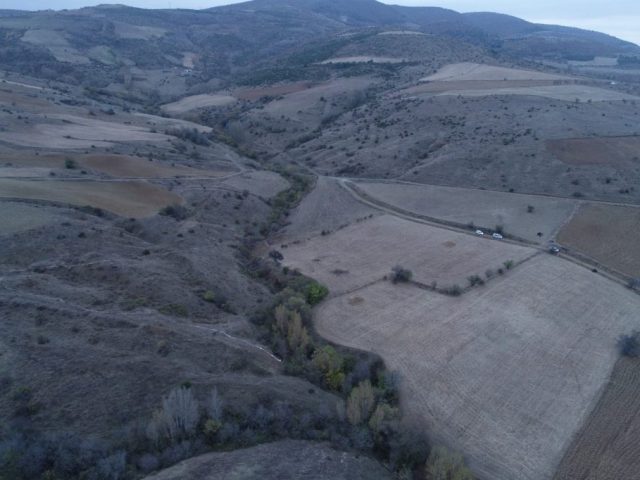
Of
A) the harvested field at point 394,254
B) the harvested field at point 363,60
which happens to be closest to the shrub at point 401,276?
the harvested field at point 394,254

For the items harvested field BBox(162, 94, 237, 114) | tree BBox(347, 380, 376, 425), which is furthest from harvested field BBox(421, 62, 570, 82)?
tree BBox(347, 380, 376, 425)

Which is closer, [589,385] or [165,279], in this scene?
[589,385]

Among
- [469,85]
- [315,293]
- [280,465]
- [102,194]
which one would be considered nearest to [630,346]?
[315,293]

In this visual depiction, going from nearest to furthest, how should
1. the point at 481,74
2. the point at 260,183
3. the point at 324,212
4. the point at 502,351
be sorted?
the point at 502,351 → the point at 324,212 → the point at 260,183 → the point at 481,74

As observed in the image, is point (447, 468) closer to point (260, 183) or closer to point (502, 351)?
point (502, 351)

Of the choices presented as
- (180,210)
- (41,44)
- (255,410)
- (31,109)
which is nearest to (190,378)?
(255,410)

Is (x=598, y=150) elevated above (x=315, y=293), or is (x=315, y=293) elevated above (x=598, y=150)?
(x=598, y=150)

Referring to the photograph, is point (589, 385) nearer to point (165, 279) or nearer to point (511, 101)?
point (165, 279)
